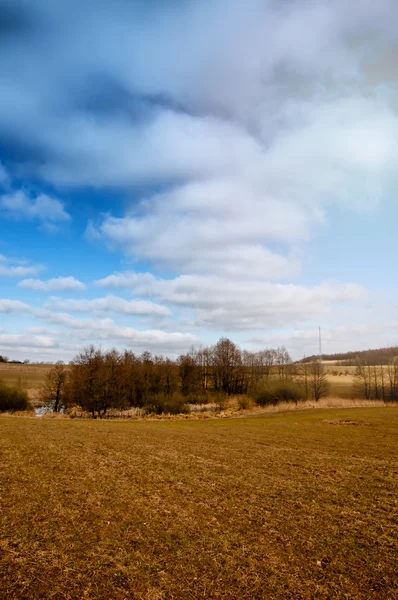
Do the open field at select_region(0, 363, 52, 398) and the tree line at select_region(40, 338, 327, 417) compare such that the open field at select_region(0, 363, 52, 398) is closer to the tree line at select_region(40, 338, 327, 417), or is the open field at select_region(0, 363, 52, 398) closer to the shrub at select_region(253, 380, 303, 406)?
the tree line at select_region(40, 338, 327, 417)

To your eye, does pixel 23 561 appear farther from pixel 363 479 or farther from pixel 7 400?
pixel 7 400

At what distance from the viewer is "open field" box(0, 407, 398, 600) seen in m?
4.71

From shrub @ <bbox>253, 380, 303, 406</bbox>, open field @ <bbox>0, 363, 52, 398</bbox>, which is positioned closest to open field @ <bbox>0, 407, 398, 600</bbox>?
shrub @ <bbox>253, 380, 303, 406</bbox>

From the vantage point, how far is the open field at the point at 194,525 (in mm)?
4707

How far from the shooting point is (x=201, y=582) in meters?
4.76

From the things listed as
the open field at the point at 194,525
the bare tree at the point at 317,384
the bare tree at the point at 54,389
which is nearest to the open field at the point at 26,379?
the bare tree at the point at 54,389

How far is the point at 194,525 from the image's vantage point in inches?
253

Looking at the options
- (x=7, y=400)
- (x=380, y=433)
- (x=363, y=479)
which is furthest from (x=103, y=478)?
(x=7, y=400)

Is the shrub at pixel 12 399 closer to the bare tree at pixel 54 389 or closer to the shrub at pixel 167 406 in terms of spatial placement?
the bare tree at pixel 54 389

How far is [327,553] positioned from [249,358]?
90.4m

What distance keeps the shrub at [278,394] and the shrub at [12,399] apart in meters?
31.0

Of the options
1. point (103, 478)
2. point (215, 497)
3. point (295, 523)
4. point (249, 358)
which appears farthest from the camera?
point (249, 358)

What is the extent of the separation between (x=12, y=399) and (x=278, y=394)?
34.1 metres

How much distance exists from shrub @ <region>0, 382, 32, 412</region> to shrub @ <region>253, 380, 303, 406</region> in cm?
3100
